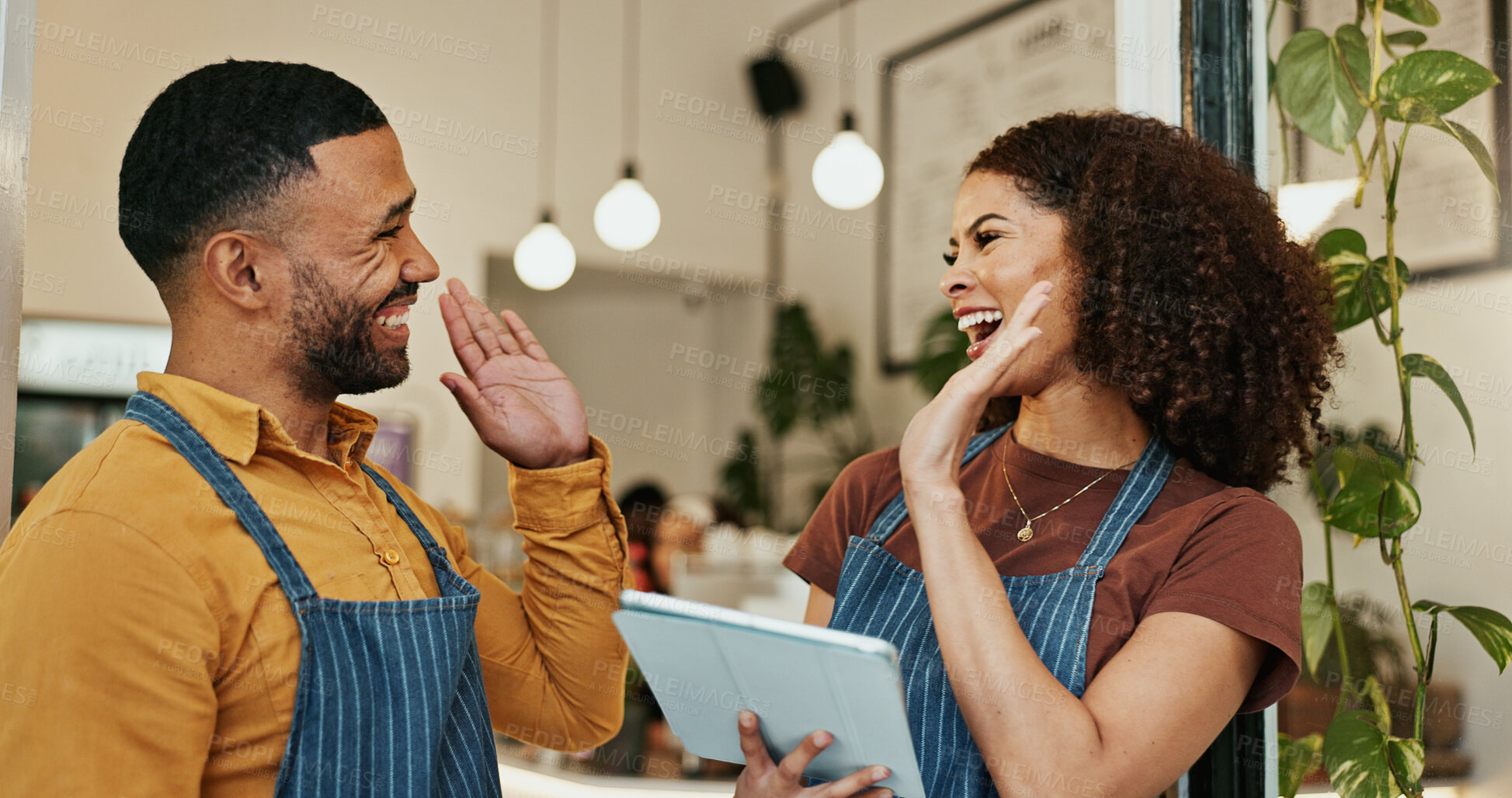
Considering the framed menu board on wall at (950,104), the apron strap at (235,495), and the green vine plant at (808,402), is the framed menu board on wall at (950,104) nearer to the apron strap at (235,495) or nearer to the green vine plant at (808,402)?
the green vine plant at (808,402)

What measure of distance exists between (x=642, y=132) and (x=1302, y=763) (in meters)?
4.51

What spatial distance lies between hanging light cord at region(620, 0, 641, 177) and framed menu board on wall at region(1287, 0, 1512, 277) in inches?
164

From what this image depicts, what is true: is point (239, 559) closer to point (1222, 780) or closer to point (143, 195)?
point (143, 195)

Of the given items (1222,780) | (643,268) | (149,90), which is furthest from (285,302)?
(643,268)

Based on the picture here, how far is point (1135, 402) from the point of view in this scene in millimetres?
1377

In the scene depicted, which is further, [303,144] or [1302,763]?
[1302,763]

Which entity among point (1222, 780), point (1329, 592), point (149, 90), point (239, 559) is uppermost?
point (149, 90)

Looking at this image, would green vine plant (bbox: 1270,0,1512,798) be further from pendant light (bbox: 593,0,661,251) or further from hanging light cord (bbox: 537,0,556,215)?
hanging light cord (bbox: 537,0,556,215)

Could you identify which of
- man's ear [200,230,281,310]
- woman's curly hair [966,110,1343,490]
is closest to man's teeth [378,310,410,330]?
man's ear [200,230,281,310]

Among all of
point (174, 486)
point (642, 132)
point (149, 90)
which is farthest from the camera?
point (642, 132)

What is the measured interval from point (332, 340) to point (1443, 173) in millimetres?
1379

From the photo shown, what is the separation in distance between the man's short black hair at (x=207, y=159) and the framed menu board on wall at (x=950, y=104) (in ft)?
11.1

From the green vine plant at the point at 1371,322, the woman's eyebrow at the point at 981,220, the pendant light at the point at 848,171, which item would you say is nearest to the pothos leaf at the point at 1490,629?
the green vine plant at the point at 1371,322

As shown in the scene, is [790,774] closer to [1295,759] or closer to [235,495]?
[235,495]
